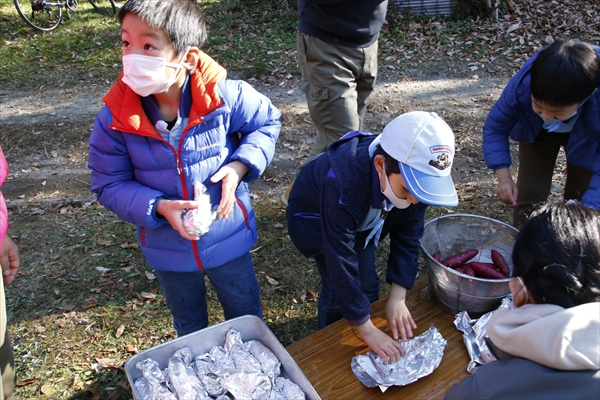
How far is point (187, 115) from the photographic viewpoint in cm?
200

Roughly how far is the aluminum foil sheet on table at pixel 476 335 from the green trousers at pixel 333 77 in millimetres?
1838

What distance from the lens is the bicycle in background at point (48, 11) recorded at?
810 centimetres

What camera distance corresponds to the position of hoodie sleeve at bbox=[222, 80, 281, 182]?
2.09 meters

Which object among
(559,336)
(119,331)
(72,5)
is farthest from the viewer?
(72,5)

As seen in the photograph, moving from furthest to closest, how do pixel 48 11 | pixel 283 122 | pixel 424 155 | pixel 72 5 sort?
pixel 72 5 → pixel 48 11 → pixel 283 122 → pixel 424 155

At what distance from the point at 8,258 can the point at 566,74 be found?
2706 millimetres

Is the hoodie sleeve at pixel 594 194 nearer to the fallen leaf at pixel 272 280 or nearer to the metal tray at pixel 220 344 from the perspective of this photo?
the metal tray at pixel 220 344

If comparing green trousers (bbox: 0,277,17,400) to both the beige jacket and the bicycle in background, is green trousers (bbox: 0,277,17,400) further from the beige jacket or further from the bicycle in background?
the bicycle in background

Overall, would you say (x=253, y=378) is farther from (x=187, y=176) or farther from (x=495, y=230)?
(x=495, y=230)

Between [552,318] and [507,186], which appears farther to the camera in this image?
[507,186]

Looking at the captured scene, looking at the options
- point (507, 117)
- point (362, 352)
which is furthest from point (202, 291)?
point (507, 117)

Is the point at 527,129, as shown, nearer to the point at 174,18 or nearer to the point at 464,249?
the point at 464,249

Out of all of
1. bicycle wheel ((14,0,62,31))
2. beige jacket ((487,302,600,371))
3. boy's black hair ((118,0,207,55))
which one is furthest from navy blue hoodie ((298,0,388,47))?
bicycle wheel ((14,0,62,31))

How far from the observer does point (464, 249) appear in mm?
2617
